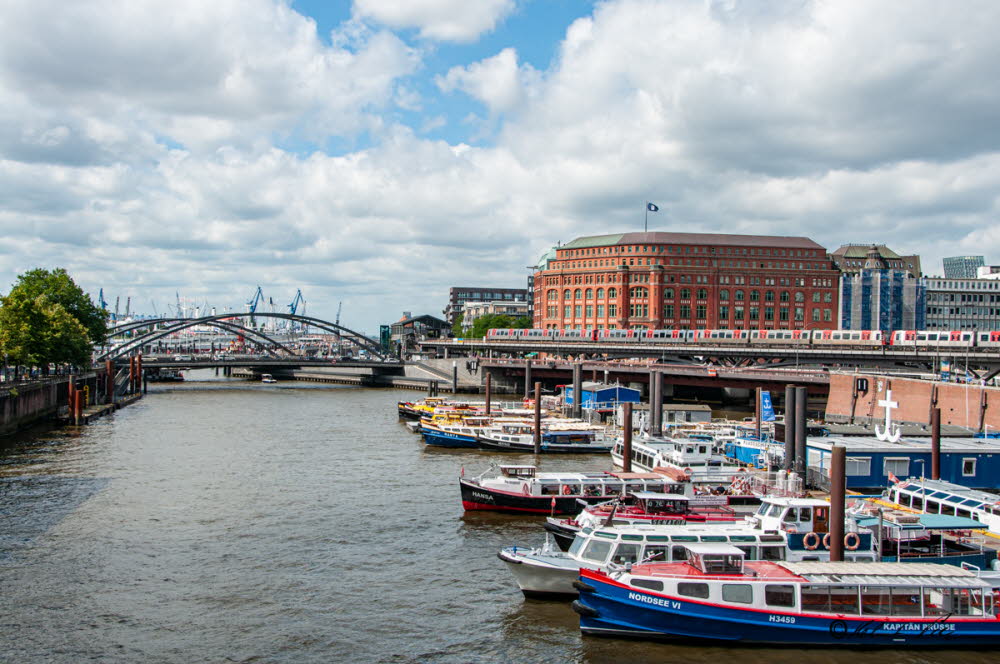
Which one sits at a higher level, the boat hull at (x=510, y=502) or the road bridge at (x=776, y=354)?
the road bridge at (x=776, y=354)

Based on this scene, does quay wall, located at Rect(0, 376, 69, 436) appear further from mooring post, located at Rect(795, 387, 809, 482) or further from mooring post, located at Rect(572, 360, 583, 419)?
mooring post, located at Rect(795, 387, 809, 482)

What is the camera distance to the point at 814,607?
24172 millimetres

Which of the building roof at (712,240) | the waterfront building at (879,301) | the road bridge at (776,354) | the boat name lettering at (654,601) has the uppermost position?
the building roof at (712,240)

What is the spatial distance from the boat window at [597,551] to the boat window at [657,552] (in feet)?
3.89

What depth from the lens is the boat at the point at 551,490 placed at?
128 ft

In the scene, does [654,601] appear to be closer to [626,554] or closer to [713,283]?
[626,554]

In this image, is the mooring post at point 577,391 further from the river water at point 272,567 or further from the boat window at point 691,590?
the boat window at point 691,590

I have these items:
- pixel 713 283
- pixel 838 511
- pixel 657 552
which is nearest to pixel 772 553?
pixel 838 511

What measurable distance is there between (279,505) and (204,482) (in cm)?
898

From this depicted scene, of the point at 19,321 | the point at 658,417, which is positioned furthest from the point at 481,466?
the point at 19,321

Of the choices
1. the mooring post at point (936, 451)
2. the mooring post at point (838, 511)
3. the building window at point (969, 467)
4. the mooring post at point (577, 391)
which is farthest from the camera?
the mooring post at point (577, 391)

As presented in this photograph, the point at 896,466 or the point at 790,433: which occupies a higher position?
the point at 790,433

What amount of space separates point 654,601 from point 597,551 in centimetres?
345

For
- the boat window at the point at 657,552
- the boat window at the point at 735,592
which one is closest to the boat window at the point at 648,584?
the boat window at the point at 735,592
